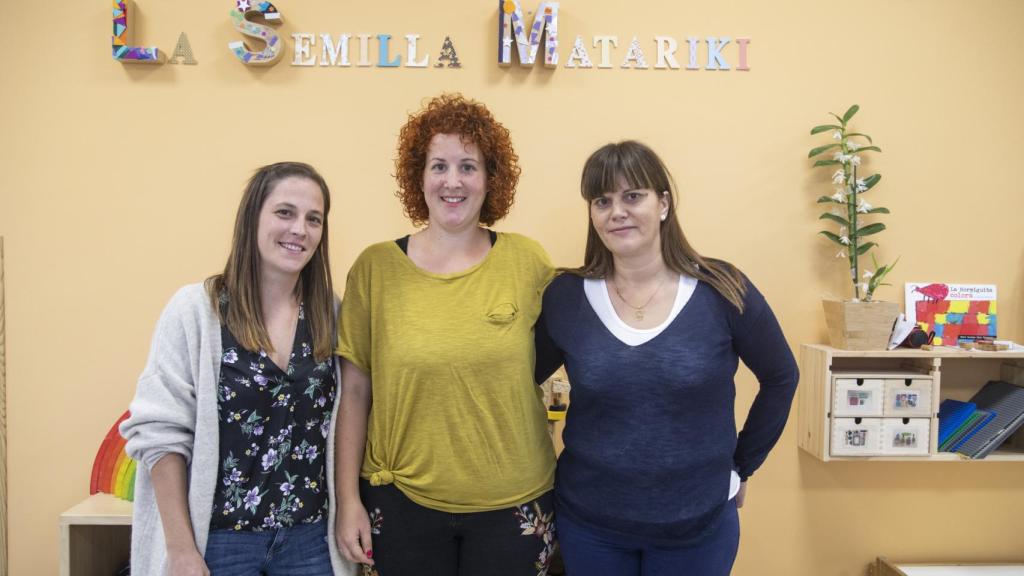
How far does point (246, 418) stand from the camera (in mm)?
1242

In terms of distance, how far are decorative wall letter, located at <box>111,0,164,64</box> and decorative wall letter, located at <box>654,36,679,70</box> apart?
1.79 meters

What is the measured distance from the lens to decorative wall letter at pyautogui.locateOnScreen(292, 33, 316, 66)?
2.17 meters

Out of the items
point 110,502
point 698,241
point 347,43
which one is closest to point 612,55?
point 698,241

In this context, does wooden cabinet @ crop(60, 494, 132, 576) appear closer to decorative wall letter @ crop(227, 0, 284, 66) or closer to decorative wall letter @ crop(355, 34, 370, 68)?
decorative wall letter @ crop(227, 0, 284, 66)

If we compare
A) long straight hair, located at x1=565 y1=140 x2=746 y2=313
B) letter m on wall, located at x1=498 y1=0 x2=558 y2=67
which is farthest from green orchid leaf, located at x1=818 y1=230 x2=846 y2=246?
letter m on wall, located at x1=498 y1=0 x2=558 y2=67

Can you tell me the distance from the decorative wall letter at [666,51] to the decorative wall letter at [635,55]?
6 cm

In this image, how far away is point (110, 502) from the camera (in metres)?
2.00

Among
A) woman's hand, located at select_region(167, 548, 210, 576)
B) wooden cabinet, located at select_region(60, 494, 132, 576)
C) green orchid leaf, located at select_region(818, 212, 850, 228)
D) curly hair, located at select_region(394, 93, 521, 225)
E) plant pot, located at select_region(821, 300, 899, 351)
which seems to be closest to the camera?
woman's hand, located at select_region(167, 548, 210, 576)

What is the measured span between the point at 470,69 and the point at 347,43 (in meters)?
0.45

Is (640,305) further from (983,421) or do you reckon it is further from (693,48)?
(983,421)

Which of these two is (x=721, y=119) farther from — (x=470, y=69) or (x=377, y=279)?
(x=377, y=279)

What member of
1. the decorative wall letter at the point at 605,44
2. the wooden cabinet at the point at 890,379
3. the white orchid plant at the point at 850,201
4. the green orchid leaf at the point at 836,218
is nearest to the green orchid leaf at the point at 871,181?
the white orchid plant at the point at 850,201

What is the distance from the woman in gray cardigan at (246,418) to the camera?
1.21 m

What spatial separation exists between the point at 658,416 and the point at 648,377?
86mm
